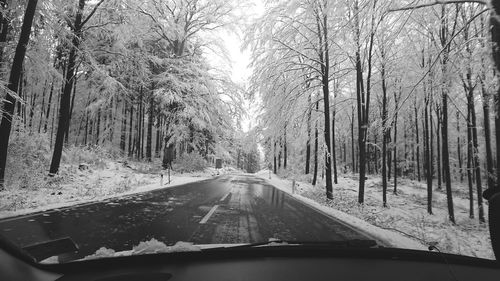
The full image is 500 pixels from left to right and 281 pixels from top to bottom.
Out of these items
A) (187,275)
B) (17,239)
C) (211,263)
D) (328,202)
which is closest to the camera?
(187,275)

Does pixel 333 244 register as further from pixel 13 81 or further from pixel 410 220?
pixel 410 220

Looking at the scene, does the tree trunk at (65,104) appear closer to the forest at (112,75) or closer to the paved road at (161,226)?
the forest at (112,75)

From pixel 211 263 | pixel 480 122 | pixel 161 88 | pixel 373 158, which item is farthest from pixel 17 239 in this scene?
pixel 373 158

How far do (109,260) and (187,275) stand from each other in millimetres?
593

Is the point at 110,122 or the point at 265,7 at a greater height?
the point at 265,7

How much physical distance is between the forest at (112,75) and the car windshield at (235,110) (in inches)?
4.5

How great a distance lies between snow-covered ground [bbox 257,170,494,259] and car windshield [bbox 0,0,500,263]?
0.13 m

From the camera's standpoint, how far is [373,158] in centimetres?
5331

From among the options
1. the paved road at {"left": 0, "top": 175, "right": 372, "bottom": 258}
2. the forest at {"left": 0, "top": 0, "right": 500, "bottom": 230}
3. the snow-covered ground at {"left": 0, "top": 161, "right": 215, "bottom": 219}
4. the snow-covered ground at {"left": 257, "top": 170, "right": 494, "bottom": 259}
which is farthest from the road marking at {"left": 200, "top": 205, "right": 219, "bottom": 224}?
the forest at {"left": 0, "top": 0, "right": 500, "bottom": 230}

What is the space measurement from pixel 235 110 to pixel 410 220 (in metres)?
18.7

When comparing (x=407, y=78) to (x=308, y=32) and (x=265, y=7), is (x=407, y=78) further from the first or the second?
(x=265, y=7)

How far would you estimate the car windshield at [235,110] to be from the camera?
20.6ft

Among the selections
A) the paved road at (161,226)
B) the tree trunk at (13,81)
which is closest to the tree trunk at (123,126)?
the tree trunk at (13,81)

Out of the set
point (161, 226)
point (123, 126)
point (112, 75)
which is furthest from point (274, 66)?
point (123, 126)
